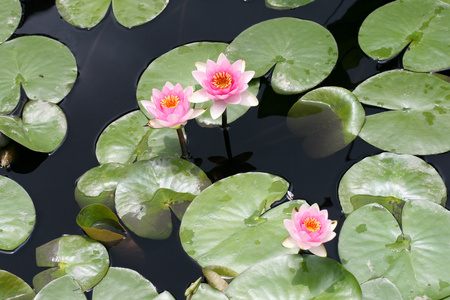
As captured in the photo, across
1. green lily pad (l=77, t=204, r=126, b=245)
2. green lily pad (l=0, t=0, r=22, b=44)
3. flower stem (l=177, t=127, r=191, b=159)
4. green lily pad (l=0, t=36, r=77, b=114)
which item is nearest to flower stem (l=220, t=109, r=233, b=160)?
flower stem (l=177, t=127, r=191, b=159)

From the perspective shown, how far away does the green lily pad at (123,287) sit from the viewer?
2.04 meters

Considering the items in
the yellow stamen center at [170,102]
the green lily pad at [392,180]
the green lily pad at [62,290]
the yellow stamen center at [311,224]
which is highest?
the yellow stamen center at [170,102]

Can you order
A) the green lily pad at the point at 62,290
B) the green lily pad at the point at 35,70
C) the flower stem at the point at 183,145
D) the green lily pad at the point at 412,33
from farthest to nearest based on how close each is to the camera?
the green lily pad at the point at 35,70 < the green lily pad at the point at 412,33 < the flower stem at the point at 183,145 < the green lily pad at the point at 62,290

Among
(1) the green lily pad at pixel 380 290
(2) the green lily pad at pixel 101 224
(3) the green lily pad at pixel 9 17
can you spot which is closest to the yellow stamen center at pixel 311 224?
(1) the green lily pad at pixel 380 290

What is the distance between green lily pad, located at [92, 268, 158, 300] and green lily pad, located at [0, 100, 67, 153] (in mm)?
944

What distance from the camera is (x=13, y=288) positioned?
2121 millimetres

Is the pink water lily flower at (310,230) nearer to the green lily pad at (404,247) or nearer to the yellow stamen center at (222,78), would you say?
the green lily pad at (404,247)

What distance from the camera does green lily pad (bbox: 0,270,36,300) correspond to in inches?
82.8

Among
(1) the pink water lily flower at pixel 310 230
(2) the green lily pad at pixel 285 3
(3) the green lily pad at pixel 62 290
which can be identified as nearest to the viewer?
(1) the pink water lily flower at pixel 310 230

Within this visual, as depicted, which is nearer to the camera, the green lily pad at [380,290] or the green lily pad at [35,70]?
the green lily pad at [380,290]

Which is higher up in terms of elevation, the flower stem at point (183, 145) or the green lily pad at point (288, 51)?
the green lily pad at point (288, 51)

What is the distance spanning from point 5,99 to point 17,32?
0.68 m

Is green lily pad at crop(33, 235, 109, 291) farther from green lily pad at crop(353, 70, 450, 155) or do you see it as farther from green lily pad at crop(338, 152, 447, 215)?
green lily pad at crop(353, 70, 450, 155)

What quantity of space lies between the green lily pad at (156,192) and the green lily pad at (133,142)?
15cm
